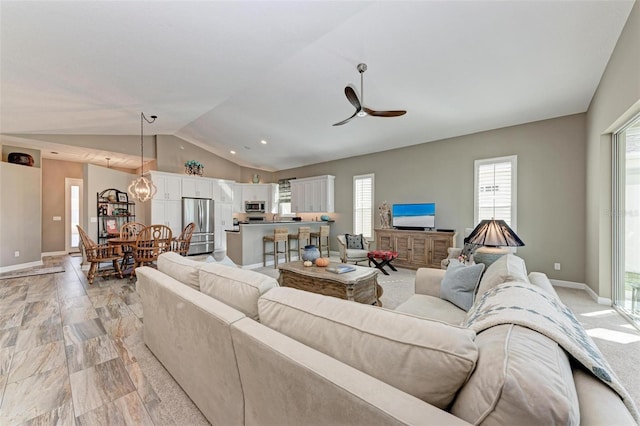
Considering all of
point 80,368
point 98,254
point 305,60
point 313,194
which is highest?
point 305,60

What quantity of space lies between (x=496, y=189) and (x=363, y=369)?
5257 millimetres

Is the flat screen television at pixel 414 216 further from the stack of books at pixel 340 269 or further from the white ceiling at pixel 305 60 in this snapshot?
the stack of books at pixel 340 269

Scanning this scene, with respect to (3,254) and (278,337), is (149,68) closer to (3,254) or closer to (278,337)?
(278,337)

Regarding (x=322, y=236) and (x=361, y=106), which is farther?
(x=322, y=236)

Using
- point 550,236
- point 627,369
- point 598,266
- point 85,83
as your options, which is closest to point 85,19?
point 85,83

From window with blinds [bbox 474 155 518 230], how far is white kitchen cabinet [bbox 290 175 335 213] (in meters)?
3.77

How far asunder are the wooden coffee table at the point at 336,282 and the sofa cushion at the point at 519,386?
6.75ft

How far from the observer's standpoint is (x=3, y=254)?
5121 mm

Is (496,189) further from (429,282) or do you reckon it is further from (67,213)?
(67,213)

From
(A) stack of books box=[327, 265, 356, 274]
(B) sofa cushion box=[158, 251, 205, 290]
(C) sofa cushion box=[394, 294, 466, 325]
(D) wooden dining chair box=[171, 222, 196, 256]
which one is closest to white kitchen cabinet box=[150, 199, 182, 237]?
(D) wooden dining chair box=[171, 222, 196, 256]

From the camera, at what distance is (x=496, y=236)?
2539mm

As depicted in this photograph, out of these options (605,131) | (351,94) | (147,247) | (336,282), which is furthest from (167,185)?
(605,131)

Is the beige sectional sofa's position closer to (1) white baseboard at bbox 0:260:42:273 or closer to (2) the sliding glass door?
(2) the sliding glass door

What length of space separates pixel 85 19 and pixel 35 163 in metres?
5.75
